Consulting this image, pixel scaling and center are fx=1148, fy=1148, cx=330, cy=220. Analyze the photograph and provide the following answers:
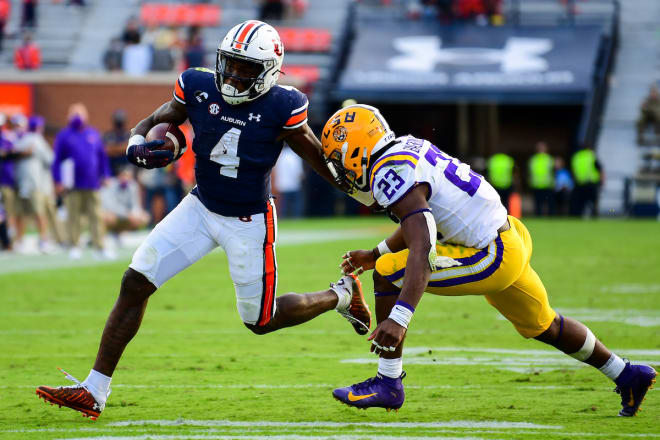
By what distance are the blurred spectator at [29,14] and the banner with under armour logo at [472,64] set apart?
26.9 ft

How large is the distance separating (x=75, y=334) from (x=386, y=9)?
18.7m

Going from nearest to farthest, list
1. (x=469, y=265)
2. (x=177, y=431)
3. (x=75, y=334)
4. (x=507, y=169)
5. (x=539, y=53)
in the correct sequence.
A: (x=177, y=431)
(x=469, y=265)
(x=75, y=334)
(x=507, y=169)
(x=539, y=53)

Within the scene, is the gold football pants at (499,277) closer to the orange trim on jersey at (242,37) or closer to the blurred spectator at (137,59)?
the orange trim on jersey at (242,37)

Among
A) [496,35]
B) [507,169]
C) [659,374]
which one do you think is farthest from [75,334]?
[496,35]

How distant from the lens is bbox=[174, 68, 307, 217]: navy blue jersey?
5.40 metres

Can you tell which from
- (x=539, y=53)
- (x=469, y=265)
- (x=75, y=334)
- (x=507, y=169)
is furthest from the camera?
(x=539, y=53)

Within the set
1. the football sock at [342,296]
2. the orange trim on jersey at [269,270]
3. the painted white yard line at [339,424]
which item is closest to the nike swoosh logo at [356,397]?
the painted white yard line at [339,424]

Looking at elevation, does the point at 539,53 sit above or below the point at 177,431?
below

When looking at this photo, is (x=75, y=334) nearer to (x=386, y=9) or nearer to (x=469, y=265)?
(x=469, y=265)

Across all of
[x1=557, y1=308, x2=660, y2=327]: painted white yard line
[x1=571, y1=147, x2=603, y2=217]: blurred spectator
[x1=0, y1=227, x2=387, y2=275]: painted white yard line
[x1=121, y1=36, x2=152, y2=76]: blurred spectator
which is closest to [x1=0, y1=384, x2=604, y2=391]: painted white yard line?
[x1=557, y1=308, x2=660, y2=327]: painted white yard line

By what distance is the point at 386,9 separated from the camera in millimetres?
25719

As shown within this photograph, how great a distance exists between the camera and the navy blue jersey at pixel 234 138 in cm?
540

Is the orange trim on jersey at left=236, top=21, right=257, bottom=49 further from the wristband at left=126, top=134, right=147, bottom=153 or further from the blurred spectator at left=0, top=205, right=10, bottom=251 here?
the blurred spectator at left=0, top=205, right=10, bottom=251

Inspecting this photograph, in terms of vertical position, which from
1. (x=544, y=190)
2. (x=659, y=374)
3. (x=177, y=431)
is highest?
(x=177, y=431)
